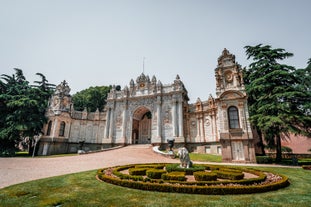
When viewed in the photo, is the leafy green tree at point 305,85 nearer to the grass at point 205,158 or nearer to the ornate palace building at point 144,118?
the ornate palace building at point 144,118

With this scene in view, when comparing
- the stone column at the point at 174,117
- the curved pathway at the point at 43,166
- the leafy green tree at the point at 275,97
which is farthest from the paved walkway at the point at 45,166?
the leafy green tree at the point at 275,97

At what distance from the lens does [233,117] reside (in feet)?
62.7

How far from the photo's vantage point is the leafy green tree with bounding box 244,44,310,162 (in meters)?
15.7

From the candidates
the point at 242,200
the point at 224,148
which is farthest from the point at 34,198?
the point at 224,148

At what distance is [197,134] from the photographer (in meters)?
29.4

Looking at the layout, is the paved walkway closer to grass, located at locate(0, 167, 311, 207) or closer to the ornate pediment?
grass, located at locate(0, 167, 311, 207)

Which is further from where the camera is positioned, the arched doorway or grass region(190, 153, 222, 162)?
the arched doorway

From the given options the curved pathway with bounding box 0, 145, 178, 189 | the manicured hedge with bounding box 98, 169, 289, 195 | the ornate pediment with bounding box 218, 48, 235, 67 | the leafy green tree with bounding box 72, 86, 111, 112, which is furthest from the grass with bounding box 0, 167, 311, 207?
the leafy green tree with bounding box 72, 86, 111, 112

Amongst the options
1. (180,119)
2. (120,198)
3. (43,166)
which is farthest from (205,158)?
(43,166)

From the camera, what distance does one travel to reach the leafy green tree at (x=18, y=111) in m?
23.2

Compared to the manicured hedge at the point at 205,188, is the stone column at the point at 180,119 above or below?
above

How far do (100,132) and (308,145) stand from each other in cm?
4086

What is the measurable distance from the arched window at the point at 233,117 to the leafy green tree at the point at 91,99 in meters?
36.8

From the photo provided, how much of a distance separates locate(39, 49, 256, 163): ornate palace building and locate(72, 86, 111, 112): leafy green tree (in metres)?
11.1
